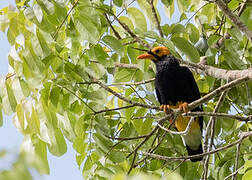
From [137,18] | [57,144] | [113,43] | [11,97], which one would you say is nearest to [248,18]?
[137,18]

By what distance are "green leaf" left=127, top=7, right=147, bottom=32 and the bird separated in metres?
0.86

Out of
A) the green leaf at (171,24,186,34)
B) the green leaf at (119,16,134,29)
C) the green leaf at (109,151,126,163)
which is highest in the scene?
the green leaf at (119,16,134,29)

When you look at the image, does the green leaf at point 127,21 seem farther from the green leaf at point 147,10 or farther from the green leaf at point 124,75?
the green leaf at point 124,75

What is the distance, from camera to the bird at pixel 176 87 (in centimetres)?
443

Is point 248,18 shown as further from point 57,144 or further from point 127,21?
point 57,144

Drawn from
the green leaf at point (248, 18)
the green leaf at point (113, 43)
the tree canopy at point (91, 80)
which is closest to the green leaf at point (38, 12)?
the tree canopy at point (91, 80)

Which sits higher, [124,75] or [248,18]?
[124,75]

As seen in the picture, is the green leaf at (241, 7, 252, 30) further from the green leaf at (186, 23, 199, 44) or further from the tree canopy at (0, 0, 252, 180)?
the green leaf at (186, 23, 199, 44)

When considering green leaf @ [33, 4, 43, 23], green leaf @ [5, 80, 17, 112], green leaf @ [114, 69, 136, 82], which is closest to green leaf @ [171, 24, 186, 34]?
green leaf @ [114, 69, 136, 82]

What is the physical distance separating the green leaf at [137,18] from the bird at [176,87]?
2.81 feet

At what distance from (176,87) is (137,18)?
134 centimetres

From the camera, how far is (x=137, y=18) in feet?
11.2

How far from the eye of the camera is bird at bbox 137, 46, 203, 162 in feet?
14.5

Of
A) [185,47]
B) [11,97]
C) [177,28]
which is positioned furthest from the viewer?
[177,28]
